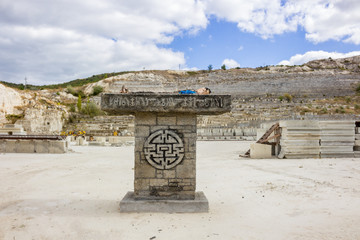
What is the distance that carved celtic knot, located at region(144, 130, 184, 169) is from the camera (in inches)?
178

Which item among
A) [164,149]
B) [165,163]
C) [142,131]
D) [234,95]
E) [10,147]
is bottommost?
[10,147]

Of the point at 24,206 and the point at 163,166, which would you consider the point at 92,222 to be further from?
the point at 24,206

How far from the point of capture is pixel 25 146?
574 inches

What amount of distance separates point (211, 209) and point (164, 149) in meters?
1.36

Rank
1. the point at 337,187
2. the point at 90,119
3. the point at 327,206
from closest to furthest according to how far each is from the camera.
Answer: the point at 327,206 < the point at 337,187 < the point at 90,119

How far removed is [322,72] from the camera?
70500mm

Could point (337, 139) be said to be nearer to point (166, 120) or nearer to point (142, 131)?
point (166, 120)

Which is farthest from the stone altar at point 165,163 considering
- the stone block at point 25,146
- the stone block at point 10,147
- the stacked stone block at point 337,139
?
the stone block at point 10,147

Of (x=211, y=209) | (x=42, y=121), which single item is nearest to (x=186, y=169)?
(x=211, y=209)

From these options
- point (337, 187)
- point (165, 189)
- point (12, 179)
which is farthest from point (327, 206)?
point (12, 179)

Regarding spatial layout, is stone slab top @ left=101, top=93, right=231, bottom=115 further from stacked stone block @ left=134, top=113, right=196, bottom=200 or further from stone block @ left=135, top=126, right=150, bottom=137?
stone block @ left=135, top=126, right=150, bottom=137

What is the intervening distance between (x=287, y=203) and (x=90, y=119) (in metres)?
39.3

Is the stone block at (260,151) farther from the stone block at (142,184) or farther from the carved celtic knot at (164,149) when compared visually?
the stone block at (142,184)

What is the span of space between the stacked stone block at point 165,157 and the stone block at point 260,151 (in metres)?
7.48
